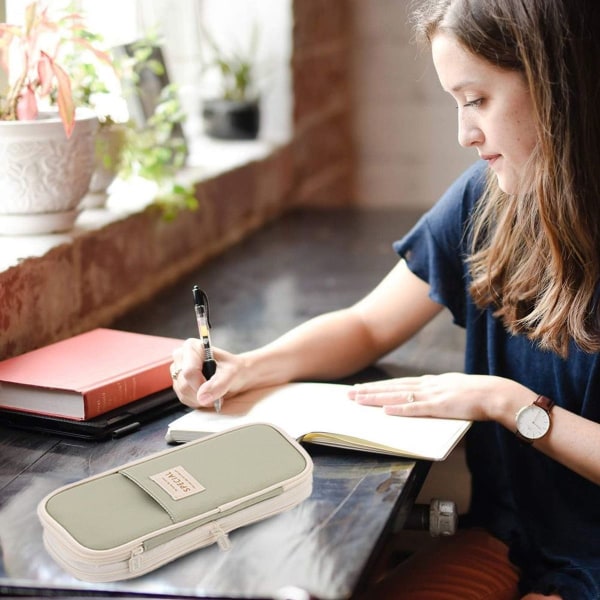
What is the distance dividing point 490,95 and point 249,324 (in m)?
0.72

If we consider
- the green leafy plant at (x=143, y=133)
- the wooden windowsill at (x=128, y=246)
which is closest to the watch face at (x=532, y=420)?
the wooden windowsill at (x=128, y=246)

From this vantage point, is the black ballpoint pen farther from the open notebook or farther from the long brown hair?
the long brown hair

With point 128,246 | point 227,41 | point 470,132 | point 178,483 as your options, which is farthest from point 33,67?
point 227,41

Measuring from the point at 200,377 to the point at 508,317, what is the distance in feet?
1.53

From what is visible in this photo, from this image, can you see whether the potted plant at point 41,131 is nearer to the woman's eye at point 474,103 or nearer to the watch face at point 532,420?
the woman's eye at point 474,103

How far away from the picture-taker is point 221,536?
102 cm

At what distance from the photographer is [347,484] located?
1146 mm

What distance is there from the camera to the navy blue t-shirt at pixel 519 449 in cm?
142

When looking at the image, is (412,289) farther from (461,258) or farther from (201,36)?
(201,36)

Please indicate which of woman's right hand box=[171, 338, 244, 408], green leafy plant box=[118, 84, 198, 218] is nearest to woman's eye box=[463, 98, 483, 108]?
woman's right hand box=[171, 338, 244, 408]

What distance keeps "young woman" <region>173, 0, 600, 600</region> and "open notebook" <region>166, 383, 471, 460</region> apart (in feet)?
0.09

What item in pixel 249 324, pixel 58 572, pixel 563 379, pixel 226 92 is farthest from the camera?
pixel 226 92

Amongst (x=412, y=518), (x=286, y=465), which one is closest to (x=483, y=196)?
(x=412, y=518)

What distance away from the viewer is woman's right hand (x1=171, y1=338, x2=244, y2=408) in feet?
4.43
